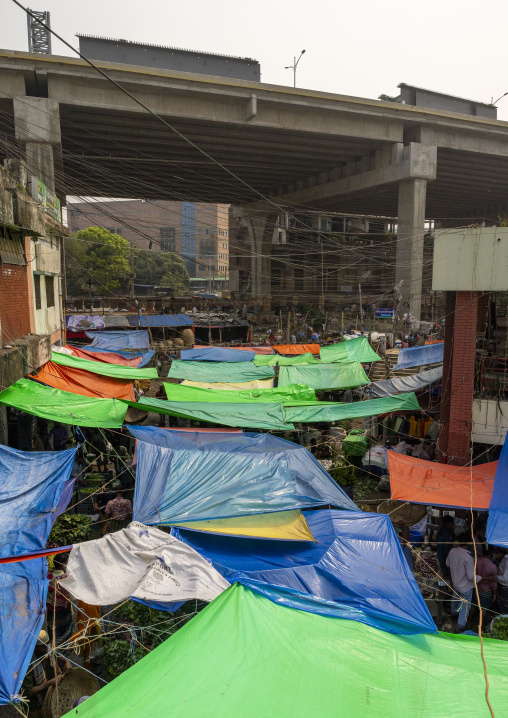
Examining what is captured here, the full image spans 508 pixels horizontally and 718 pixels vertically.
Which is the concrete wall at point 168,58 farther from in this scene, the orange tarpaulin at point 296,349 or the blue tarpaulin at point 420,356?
the blue tarpaulin at point 420,356

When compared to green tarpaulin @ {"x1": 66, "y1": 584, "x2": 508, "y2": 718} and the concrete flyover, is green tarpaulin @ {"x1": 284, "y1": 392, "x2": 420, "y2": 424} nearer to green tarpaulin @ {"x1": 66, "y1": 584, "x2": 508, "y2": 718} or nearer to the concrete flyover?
green tarpaulin @ {"x1": 66, "y1": 584, "x2": 508, "y2": 718}

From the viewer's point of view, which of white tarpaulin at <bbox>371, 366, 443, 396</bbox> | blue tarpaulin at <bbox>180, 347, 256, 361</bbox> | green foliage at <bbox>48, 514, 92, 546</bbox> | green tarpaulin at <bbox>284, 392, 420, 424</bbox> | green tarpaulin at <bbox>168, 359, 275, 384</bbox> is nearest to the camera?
green foliage at <bbox>48, 514, 92, 546</bbox>

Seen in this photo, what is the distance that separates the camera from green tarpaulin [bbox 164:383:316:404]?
11.7 metres

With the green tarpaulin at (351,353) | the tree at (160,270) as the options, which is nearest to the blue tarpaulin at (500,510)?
the green tarpaulin at (351,353)

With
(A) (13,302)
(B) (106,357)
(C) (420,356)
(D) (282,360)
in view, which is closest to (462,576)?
(A) (13,302)

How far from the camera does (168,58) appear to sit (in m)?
26.3

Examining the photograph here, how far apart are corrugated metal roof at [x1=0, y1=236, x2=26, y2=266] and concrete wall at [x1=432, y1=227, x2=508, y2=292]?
7842mm

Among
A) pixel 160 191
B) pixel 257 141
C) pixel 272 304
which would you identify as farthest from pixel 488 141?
pixel 160 191

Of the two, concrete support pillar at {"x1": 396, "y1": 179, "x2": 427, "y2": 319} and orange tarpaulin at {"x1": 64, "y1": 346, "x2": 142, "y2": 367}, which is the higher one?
concrete support pillar at {"x1": 396, "y1": 179, "x2": 427, "y2": 319}

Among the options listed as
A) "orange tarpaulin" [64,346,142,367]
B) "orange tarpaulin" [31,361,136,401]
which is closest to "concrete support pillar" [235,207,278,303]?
"orange tarpaulin" [64,346,142,367]

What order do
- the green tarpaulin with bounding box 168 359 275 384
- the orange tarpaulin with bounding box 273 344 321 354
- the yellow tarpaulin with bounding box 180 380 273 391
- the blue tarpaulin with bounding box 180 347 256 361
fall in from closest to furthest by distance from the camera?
the yellow tarpaulin with bounding box 180 380 273 391 → the green tarpaulin with bounding box 168 359 275 384 → the blue tarpaulin with bounding box 180 347 256 361 → the orange tarpaulin with bounding box 273 344 321 354

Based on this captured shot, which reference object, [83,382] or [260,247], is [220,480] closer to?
[83,382]

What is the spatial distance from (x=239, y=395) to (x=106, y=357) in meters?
5.92

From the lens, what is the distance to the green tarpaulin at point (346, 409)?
1038cm
